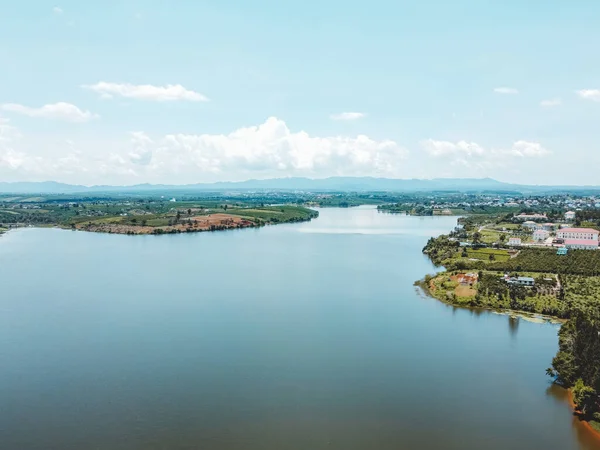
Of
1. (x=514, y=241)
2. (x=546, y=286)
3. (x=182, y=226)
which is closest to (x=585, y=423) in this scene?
(x=546, y=286)

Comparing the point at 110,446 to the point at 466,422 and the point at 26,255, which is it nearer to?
the point at 466,422

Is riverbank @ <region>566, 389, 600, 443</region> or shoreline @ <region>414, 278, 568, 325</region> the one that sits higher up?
shoreline @ <region>414, 278, 568, 325</region>

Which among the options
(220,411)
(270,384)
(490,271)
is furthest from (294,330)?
(490,271)

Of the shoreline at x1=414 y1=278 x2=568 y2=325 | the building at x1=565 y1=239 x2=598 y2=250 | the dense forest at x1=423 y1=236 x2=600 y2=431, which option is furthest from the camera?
the building at x1=565 y1=239 x2=598 y2=250

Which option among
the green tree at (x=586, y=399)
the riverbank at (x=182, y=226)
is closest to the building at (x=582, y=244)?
the green tree at (x=586, y=399)

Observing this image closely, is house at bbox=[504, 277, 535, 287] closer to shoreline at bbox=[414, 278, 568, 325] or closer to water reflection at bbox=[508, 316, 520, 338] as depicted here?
shoreline at bbox=[414, 278, 568, 325]

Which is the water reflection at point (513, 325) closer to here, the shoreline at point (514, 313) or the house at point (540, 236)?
the shoreline at point (514, 313)

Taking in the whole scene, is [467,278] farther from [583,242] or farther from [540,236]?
[540,236]

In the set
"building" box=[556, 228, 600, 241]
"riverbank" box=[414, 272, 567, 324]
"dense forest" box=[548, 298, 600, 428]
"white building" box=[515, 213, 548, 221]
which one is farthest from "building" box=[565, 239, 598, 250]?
"dense forest" box=[548, 298, 600, 428]
